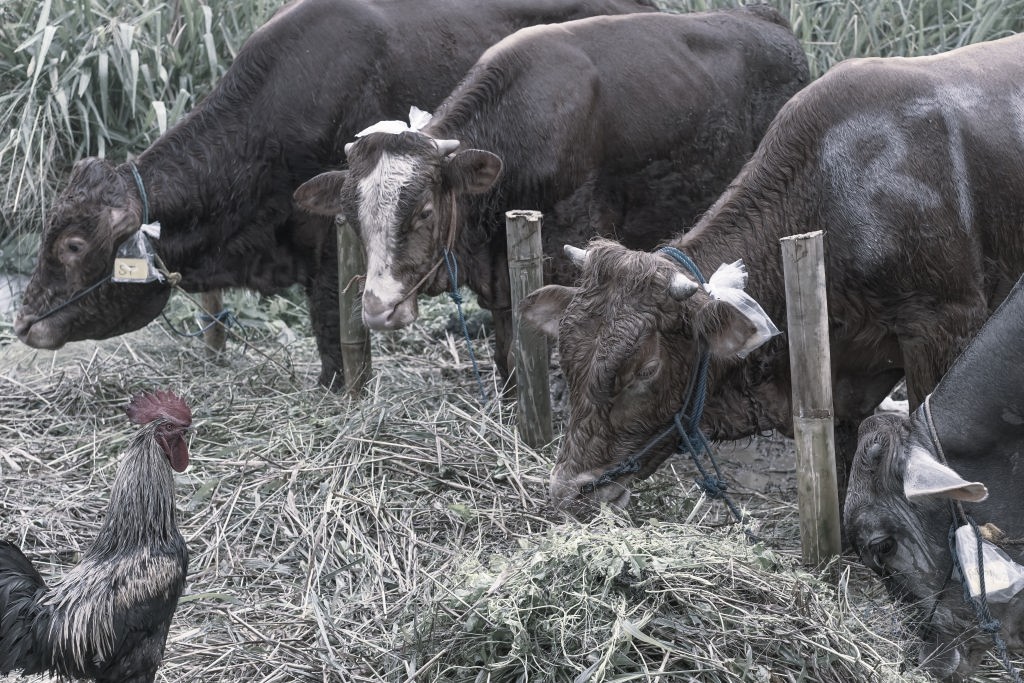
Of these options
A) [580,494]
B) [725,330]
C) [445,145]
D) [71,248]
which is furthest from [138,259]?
[725,330]

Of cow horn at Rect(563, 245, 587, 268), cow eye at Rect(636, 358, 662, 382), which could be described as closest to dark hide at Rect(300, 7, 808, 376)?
cow horn at Rect(563, 245, 587, 268)

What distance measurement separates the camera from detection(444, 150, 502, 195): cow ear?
5.93m

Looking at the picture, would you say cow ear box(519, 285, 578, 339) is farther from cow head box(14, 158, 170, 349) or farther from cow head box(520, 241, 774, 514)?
cow head box(14, 158, 170, 349)

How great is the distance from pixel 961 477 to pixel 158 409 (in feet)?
8.89

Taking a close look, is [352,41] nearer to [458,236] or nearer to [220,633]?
[458,236]

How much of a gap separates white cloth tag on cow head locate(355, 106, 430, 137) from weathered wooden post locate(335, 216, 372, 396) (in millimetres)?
600

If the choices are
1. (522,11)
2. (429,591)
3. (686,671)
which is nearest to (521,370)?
(429,591)

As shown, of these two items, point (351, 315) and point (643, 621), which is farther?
point (351, 315)

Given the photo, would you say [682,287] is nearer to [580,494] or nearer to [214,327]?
[580,494]

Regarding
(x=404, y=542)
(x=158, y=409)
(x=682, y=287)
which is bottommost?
(x=404, y=542)

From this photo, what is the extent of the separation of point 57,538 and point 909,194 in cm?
394

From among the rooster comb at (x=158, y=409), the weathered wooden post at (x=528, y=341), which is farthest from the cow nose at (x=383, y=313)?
the rooster comb at (x=158, y=409)

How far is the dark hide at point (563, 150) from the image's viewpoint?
231 inches

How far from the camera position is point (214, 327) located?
7.89 metres
